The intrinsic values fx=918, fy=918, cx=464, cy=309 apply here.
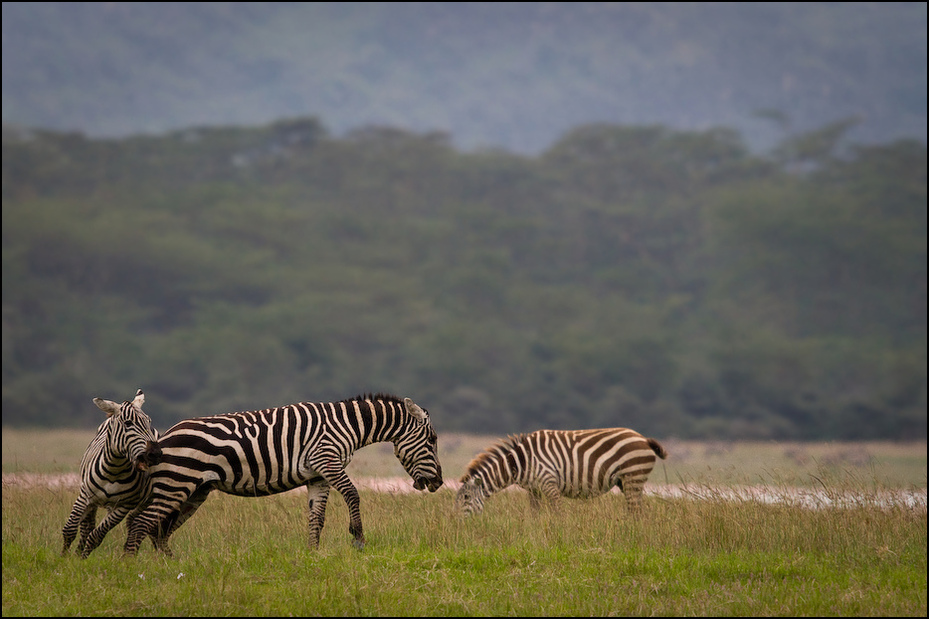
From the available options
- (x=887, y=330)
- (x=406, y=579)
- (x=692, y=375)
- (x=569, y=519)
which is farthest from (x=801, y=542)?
(x=887, y=330)

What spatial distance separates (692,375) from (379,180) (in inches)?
1691

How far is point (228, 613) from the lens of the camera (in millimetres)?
8078

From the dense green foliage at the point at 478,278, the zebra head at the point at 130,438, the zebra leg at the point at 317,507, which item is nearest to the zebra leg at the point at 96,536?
the zebra head at the point at 130,438

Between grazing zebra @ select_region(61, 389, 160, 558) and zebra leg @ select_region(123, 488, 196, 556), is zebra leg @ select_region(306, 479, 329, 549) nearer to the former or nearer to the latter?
zebra leg @ select_region(123, 488, 196, 556)

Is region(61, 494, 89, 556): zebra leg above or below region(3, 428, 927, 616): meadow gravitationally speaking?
above

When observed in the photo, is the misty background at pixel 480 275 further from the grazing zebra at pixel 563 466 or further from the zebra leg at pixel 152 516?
the zebra leg at pixel 152 516

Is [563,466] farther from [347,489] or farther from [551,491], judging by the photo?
[347,489]

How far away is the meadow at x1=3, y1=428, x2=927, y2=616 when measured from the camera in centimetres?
831

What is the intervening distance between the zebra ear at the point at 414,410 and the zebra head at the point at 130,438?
117 inches

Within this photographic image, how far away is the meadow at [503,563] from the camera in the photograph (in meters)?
8.31

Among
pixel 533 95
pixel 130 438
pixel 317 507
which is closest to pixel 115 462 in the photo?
pixel 130 438

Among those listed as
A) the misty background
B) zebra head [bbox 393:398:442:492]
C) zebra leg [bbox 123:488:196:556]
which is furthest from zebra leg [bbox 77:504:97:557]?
the misty background

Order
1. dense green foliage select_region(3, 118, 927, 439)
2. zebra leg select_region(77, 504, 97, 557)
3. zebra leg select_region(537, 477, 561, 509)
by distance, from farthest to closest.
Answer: dense green foliage select_region(3, 118, 927, 439), zebra leg select_region(537, 477, 561, 509), zebra leg select_region(77, 504, 97, 557)

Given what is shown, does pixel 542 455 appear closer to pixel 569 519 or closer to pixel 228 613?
pixel 569 519
